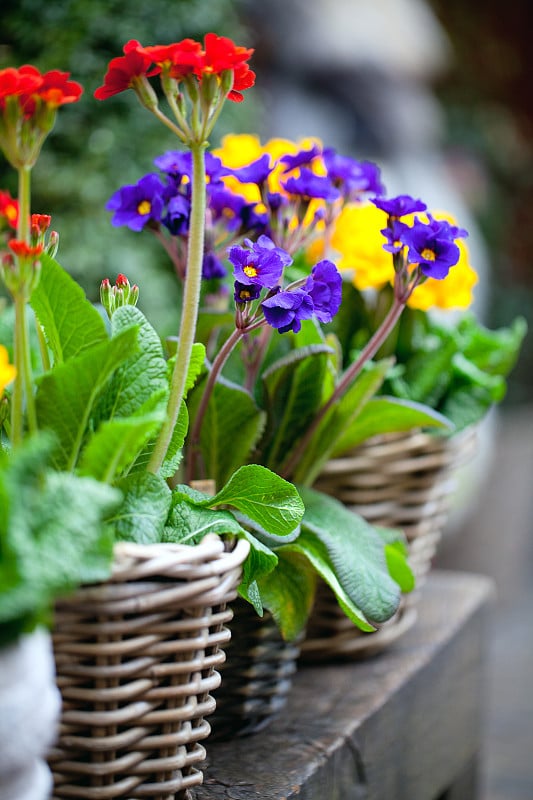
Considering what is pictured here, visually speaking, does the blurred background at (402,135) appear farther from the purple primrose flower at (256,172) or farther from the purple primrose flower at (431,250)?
the purple primrose flower at (431,250)

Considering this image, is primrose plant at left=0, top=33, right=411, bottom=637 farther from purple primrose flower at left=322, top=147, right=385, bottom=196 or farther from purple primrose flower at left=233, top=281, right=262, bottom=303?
purple primrose flower at left=322, top=147, right=385, bottom=196

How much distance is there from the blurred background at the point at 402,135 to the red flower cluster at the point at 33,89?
38 centimetres

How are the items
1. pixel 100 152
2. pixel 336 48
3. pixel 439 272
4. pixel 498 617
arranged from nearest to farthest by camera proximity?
pixel 439 272
pixel 100 152
pixel 498 617
pixel 336 48

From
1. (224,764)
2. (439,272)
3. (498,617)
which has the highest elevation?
(439,272)

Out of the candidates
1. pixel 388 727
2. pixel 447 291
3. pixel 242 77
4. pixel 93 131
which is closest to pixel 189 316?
pixel 242 77

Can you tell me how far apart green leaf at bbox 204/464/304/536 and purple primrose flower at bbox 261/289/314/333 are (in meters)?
0.09

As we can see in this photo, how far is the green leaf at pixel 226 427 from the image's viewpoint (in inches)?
29.1

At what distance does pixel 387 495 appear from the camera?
89cm

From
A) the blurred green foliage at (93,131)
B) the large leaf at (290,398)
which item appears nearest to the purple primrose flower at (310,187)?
the large leaf at (290,398)

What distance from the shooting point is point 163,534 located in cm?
56

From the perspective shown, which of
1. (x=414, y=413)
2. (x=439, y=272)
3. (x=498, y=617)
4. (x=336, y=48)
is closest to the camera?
(x=439, y=272)

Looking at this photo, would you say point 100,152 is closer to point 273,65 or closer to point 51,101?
point 51,101

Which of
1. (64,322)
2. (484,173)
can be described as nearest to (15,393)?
(64,322)

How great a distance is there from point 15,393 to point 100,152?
148 centimetres
